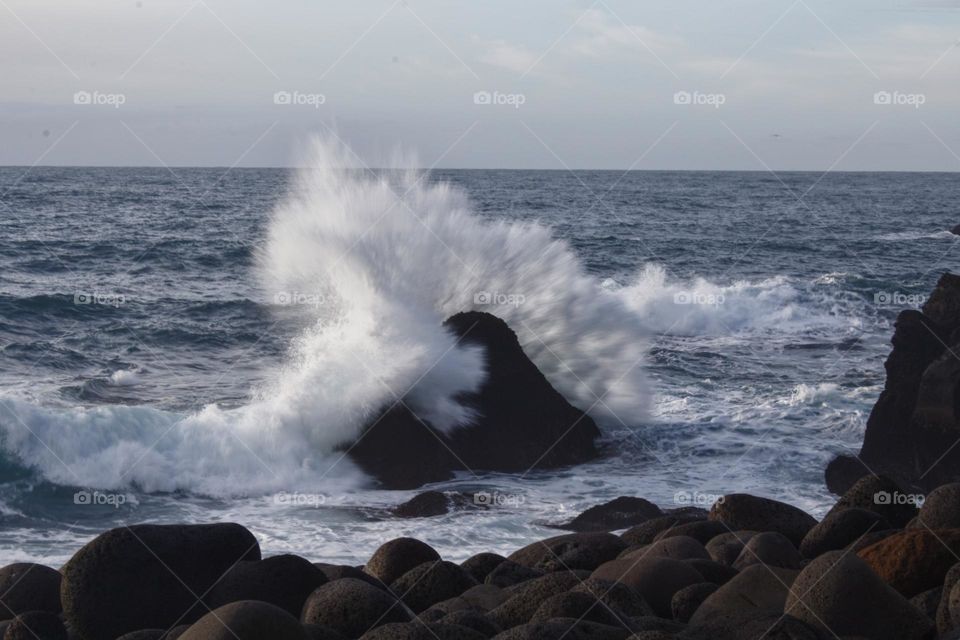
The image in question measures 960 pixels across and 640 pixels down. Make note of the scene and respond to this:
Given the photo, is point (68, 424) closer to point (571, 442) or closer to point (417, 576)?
point (571, 442)

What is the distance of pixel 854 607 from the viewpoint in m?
5.41

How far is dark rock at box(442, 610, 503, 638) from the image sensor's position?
204 inches

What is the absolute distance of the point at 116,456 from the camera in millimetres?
13133

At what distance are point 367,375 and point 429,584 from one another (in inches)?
294

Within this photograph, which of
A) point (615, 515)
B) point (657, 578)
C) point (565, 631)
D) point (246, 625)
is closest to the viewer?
point (246, 625)

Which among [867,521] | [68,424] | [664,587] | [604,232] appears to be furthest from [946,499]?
[604,232]

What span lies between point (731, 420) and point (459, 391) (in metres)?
4.04

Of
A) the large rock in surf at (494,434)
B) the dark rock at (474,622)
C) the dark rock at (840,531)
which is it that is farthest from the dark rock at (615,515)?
the dark rock at (474,622)

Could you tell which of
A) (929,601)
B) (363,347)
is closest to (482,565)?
(929,601)

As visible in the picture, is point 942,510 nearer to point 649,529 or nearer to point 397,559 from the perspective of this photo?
point 649,529

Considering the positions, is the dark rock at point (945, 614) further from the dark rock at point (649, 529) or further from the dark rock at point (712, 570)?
the dark rock at point (649, 529)

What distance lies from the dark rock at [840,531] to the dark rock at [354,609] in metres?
2.90

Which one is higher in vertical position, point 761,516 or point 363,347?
point 363,347

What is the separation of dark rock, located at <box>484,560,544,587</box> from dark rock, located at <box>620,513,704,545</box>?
1246 mm
